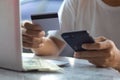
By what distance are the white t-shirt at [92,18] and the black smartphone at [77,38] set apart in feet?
1.58

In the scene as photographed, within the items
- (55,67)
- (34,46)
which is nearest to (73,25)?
(34,46)

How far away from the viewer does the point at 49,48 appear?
1457 mm

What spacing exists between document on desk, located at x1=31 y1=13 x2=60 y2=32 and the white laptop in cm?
16

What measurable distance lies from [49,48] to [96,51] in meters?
0.40

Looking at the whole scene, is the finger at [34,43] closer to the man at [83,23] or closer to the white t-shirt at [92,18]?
the man at [83,23]

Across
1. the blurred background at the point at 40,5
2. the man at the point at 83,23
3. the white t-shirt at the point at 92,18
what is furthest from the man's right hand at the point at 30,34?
the blurred background at the point at 40,5

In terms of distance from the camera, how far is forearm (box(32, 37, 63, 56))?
1348 mm

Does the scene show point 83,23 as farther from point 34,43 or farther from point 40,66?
point 40,66

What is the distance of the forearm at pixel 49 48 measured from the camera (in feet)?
4.42

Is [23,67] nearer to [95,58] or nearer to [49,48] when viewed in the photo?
[95,58]

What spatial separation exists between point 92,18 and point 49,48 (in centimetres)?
29

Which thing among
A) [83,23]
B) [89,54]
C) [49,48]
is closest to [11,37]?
[89,54]

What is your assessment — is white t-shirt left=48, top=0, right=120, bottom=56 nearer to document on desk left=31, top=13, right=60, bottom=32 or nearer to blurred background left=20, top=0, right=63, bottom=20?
document on desk left=31, top=13, right=60, bottom=32

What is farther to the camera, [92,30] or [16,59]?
[92,30]
